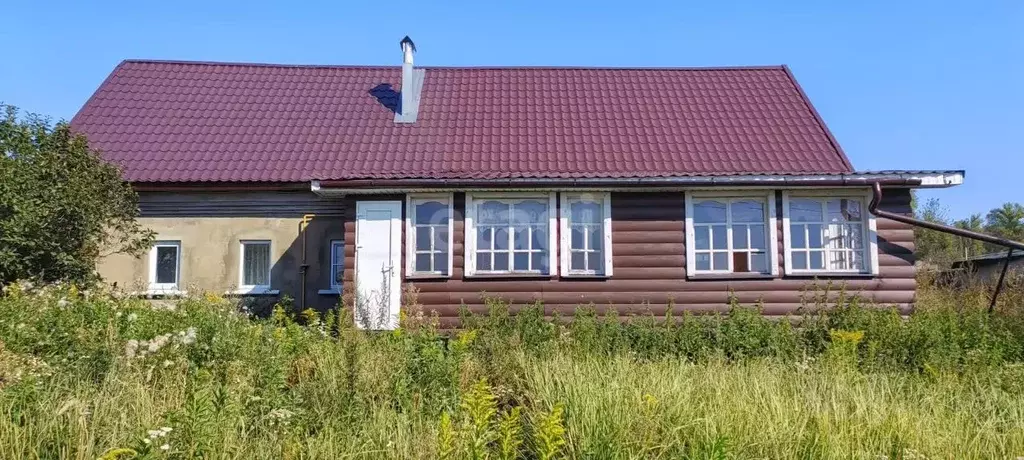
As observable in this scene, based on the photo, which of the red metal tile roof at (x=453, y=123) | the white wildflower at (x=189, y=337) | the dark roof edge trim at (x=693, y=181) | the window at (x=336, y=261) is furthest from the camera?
the red metal tile roof at (x=453, y=123)

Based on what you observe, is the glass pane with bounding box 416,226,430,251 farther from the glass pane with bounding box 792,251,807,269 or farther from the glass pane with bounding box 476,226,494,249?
the glass pane with bounding box 792,251,807,269

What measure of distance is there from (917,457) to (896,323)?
4.64m

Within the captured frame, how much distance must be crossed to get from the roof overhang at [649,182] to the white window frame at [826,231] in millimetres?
387

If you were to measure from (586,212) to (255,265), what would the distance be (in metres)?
5.84

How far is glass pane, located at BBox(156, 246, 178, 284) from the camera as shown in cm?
1156

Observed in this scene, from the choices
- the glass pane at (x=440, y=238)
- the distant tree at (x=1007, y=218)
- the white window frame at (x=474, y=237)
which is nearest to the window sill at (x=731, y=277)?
the white window frame at (x=474, y=237)

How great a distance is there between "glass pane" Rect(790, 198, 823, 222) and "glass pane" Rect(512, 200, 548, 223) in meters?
3.90

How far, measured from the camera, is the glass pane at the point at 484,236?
10320mm

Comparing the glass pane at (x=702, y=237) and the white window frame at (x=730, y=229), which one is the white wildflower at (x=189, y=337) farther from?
the glass pane at (x=702, y=237)

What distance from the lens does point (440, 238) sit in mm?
10352

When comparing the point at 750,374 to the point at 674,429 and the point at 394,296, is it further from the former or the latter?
the point at 394,296

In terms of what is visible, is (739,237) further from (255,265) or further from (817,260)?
(255,265)

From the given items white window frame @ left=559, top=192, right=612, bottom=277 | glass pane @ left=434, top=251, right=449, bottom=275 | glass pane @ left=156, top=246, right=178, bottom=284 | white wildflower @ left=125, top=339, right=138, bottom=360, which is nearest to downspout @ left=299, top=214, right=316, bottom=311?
glass pane @ left=156, top=246, right=178, bottom=284

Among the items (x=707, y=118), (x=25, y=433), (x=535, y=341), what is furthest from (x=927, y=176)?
(x=25, y=433)
